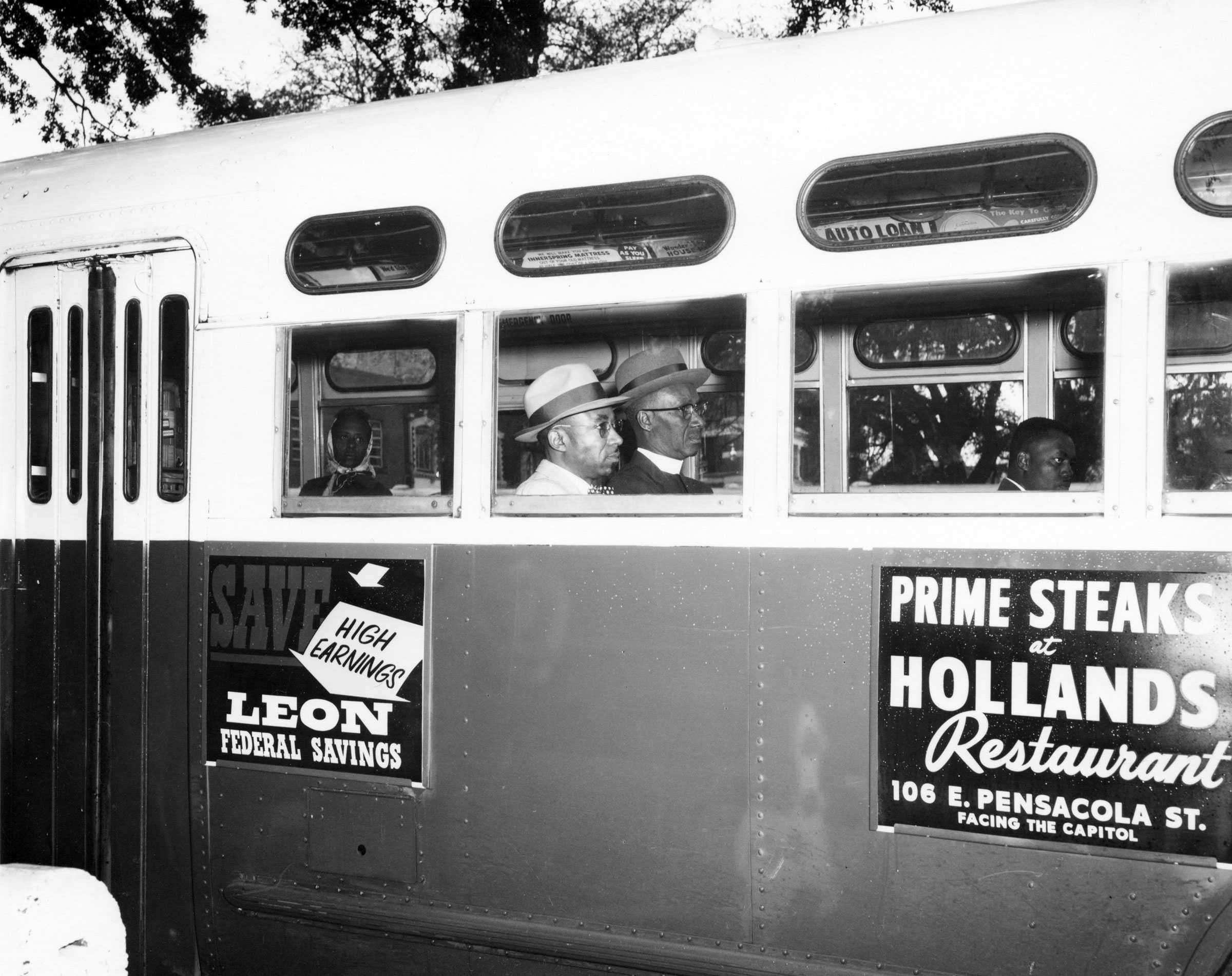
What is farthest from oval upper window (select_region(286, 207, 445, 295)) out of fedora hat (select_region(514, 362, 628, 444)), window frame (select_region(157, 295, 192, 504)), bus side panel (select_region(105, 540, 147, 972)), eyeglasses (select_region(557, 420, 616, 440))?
bus side panel (select_region(105, 540, 147, 972))

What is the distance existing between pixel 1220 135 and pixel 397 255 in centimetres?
237

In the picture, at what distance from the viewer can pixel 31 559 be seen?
4152 millimetres

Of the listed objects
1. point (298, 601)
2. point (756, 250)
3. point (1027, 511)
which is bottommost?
point (298, 601)

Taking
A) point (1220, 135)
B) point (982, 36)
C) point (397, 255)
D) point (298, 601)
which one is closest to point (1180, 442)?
point (1220, 135)

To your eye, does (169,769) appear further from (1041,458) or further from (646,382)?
(1041,458)

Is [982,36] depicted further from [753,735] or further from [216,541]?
[216,541]

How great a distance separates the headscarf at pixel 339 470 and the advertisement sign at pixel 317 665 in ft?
1.10

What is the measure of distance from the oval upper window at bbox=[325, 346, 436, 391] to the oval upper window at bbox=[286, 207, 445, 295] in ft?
3.80

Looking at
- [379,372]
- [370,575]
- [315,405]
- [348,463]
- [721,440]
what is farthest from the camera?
[379,372]

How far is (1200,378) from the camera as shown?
13.2 feet

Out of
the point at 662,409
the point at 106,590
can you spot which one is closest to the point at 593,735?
the point at 662,409

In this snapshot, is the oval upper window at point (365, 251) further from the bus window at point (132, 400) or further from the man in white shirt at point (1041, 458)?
the man in white shirt at point (1041, 458)

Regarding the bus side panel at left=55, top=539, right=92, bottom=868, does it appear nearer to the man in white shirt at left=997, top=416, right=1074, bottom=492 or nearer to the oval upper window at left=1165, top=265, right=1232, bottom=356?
the man in white shirt at left=997, top=416, right=1074, bottom=492

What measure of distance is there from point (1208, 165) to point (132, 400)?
3460mm
